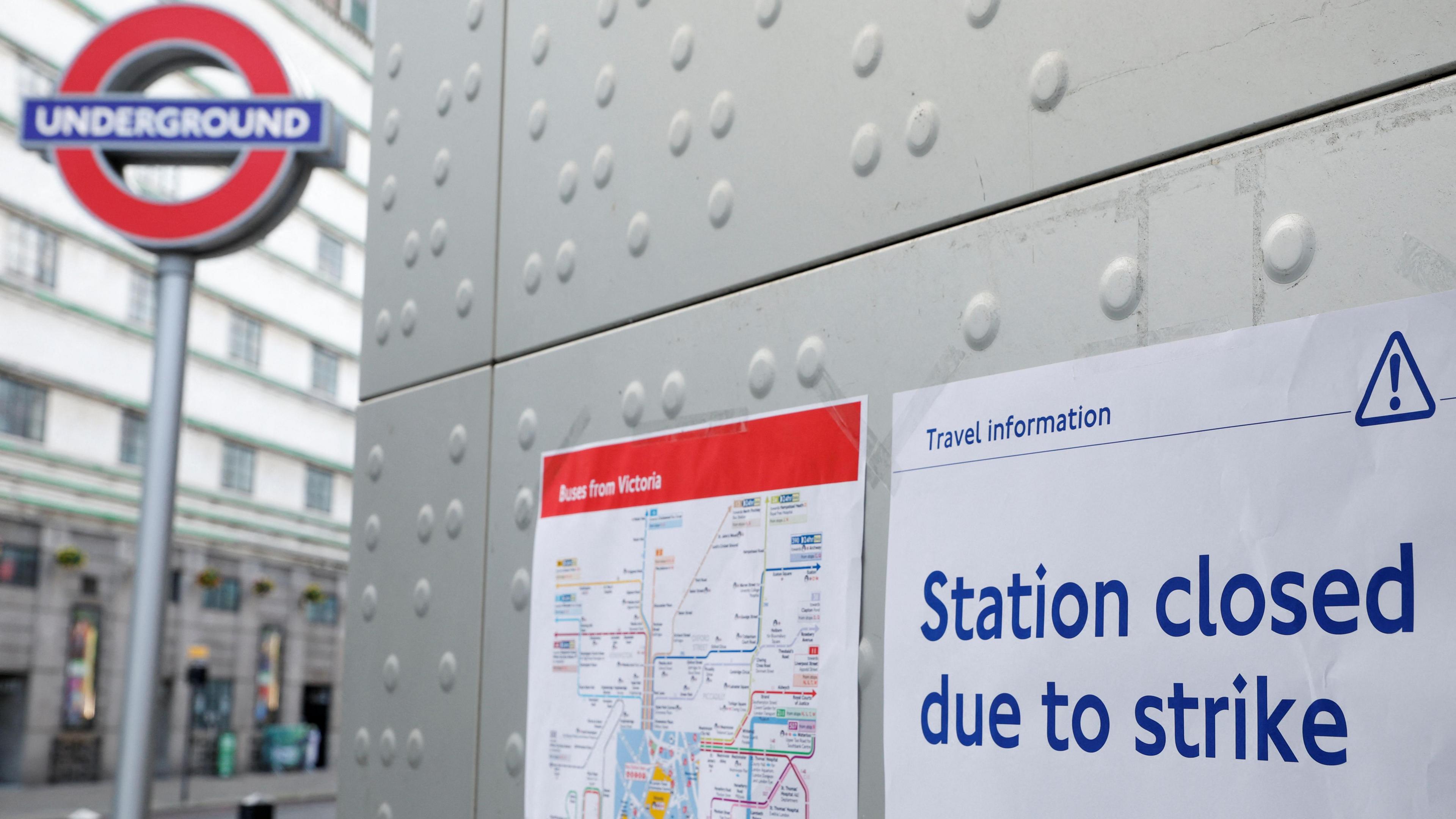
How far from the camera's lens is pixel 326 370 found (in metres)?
22.1

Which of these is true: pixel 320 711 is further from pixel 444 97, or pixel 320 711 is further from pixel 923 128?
pixel 923 128

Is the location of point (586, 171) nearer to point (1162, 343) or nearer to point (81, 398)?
point (1162, 343)

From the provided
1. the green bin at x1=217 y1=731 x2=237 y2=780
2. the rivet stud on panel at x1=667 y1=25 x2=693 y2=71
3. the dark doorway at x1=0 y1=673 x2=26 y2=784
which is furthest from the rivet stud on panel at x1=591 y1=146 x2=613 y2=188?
the green bin at x1=217 y1=731 x2=237 y2=780

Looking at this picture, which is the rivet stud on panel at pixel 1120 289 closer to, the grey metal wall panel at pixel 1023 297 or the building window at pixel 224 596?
the grey metal wall panel at pixel 1023 297

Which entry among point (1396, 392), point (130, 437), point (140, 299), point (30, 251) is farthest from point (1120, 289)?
point (140, 299)

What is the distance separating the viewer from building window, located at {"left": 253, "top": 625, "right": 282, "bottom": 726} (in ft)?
64.8

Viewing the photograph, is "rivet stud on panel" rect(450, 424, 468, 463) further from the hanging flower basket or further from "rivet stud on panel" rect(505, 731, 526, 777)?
the hanging flower basket

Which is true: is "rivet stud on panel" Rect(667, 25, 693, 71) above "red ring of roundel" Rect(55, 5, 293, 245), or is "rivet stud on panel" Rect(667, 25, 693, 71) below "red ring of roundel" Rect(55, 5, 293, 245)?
below

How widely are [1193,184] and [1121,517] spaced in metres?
0.21

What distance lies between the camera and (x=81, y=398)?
1620 centimetres

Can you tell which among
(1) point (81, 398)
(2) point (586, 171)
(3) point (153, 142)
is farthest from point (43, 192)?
(2) point (586, 171)

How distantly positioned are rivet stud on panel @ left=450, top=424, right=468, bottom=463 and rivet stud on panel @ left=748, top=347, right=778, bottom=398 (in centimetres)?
47

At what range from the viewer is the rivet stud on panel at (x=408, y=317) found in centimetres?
146

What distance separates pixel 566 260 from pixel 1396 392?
84 centimetres
